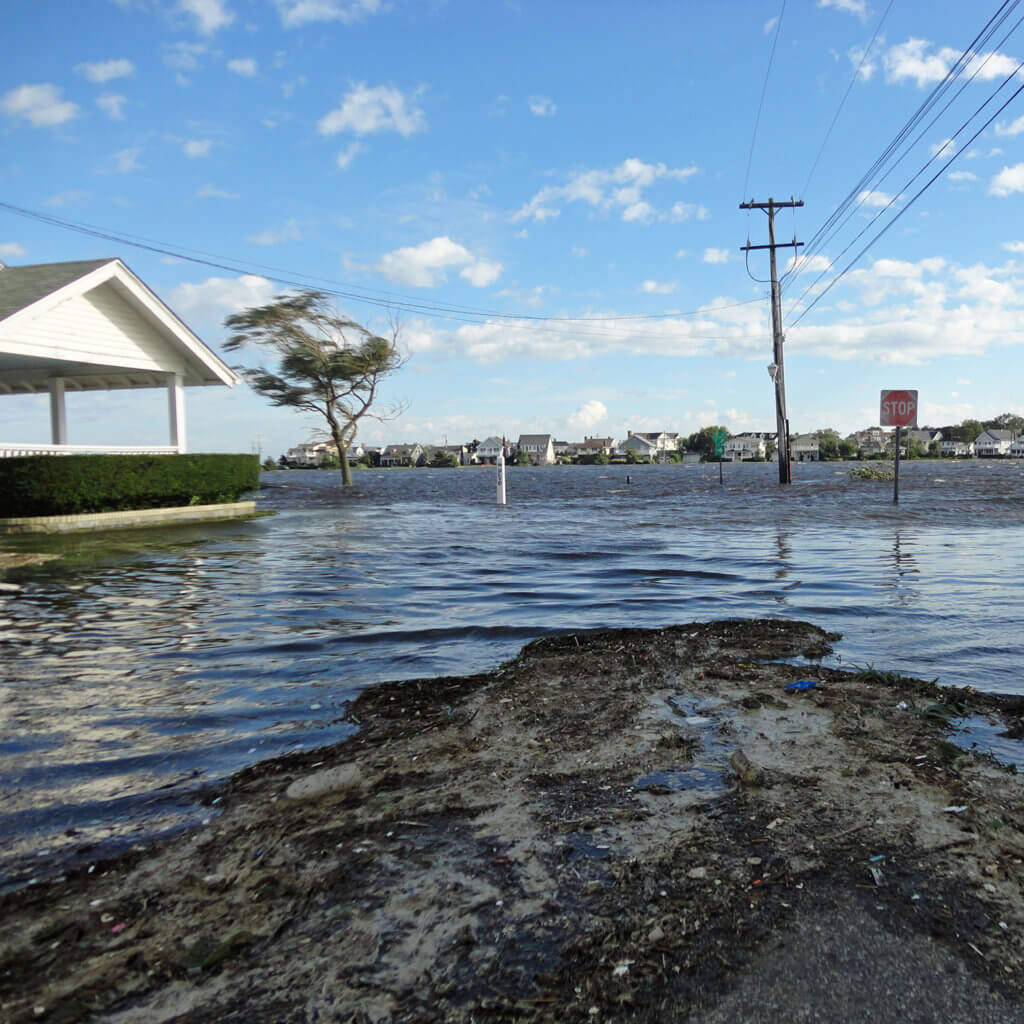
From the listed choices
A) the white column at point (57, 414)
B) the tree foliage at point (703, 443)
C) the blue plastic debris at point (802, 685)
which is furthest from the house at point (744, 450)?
the blue plastic debris at point (802, 685)

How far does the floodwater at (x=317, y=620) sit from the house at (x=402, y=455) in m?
135

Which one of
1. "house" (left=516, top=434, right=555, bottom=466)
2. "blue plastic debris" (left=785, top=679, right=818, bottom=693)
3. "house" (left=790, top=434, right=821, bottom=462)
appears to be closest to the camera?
"blue plastic debris" (left=785, top=679, right=818, bottom=693)

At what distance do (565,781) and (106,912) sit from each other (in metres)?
1.87

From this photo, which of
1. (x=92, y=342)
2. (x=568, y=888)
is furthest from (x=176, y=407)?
(x=568, y=888)

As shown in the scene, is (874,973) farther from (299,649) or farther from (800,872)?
(299,649)

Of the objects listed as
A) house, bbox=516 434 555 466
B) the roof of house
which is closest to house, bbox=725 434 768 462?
house, bbox=516 434 555 466

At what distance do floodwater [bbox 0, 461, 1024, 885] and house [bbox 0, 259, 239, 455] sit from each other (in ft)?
16.2

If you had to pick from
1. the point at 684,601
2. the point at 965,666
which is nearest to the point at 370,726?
the point at 965,666

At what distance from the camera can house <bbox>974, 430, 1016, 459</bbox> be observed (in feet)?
531

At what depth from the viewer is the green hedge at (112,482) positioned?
16.4 m

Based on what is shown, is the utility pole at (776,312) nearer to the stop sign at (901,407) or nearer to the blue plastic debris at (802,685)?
the stop sign at (901,407)

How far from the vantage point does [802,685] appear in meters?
4.97

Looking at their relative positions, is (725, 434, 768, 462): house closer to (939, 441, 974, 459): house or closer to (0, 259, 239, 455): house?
(939, 441, 974, 459): house

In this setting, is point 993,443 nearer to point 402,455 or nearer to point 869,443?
point 869,443
